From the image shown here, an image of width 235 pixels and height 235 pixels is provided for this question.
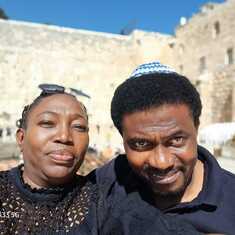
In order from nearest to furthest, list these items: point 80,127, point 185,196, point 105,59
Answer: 1. point 185,196
2. point 80,127
3. point 105,59

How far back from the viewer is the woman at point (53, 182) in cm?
154

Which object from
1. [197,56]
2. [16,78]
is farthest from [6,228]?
[197,56]

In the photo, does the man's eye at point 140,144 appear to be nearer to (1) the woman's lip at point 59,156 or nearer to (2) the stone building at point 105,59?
(1) the woman's lip at point 59,156

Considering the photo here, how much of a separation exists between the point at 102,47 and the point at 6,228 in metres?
17.8

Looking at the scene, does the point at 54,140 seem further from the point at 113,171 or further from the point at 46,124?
the point at 113,171

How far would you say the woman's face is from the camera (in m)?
1.64

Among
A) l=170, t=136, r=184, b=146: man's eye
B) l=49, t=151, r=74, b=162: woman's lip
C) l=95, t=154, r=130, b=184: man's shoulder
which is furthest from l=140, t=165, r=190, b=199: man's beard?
l=49, t=151, r=74, b=162: woman's lip

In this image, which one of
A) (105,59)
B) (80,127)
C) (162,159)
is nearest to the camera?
(162,159)

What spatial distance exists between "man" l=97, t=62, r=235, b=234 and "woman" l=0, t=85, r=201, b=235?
0.49 ft

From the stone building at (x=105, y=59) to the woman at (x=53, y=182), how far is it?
44.3 ft

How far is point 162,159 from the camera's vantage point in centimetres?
139

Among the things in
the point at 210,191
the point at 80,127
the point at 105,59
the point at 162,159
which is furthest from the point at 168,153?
the point at 105,59

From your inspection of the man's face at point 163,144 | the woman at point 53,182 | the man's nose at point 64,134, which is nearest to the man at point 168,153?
the man's face at point 163,144

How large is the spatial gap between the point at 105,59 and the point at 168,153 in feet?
58.4
